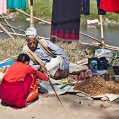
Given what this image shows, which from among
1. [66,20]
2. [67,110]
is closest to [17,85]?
[67,110]

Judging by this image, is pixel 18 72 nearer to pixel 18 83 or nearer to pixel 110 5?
pixel 18 83

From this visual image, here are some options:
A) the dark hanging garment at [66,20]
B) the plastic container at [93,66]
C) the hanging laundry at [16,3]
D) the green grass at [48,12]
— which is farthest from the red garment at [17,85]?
the green grass at [48,12]

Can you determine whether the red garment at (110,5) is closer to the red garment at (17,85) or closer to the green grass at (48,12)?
the red garment at (17,85)

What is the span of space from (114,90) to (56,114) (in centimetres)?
104

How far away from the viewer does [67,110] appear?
4.89m

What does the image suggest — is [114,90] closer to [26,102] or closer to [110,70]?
[110,70]

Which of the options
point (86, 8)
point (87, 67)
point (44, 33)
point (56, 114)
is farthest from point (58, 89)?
point (44, 33)

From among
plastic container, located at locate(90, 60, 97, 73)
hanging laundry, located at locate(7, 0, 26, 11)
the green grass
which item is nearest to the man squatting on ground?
plastic container, located at locate(90, 60, 97, 73)

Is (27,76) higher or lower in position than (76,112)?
higher

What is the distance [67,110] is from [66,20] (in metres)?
2.61

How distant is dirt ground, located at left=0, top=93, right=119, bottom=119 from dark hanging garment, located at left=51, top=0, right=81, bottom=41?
193cm

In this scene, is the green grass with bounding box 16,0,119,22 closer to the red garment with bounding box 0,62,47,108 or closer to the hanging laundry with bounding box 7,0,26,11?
the hanging laundry with bounding box 7,0,26,11

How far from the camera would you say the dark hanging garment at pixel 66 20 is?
276 inches

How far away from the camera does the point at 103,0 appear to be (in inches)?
222
